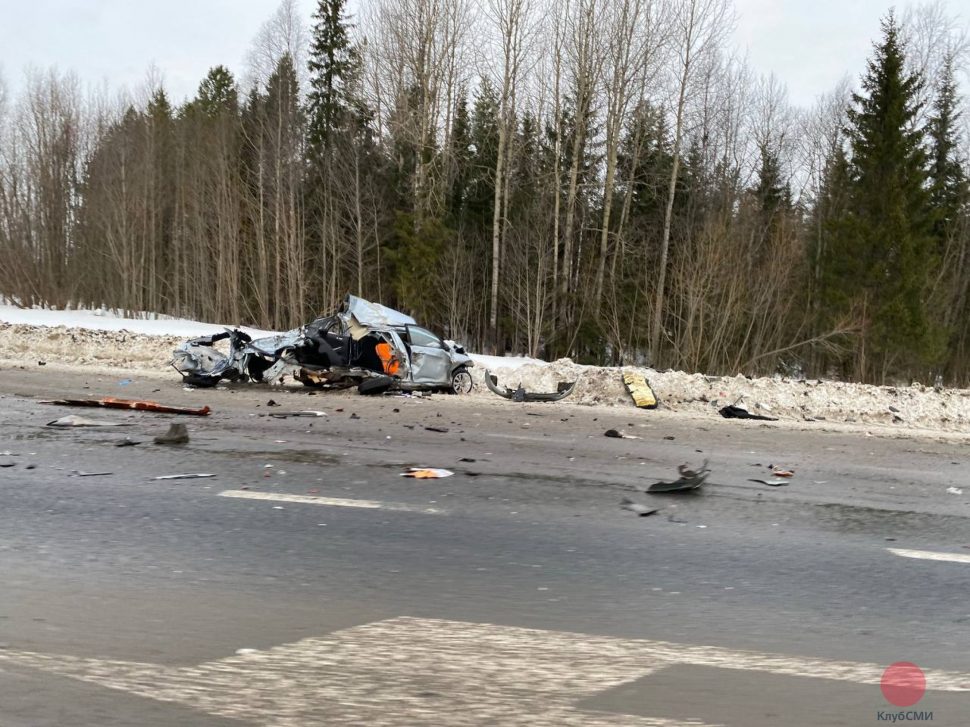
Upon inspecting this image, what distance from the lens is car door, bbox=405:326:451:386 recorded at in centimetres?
1769

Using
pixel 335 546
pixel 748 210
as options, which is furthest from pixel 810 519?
pixel 748 210

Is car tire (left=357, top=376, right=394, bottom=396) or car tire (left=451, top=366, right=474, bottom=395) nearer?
car tire (left=357, top=376, right=394, bottom=396)

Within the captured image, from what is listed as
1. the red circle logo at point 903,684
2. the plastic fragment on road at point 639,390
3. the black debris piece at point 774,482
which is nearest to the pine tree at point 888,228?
the plastic fragment on road at point 639,390

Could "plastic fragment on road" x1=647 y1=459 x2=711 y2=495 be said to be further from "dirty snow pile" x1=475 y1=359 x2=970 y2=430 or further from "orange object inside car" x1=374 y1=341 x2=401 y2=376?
"orange object inside car" x1=374 y1=341 x2=401 y2=376

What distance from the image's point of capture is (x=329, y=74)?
49875 millimetres

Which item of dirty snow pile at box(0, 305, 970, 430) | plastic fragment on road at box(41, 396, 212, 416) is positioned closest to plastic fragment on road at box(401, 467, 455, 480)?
plastic fragment on road at box(41, 396, 212, 416)

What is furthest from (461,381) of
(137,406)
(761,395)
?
(137,406)

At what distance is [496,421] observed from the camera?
1310 cm

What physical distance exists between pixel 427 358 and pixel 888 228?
92.4ft

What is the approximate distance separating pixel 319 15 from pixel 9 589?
50.9 meters

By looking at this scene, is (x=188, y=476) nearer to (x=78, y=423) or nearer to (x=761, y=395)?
(x=78, y=423)

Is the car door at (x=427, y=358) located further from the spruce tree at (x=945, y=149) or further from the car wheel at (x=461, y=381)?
the spruce tree at (x=945, y=149)

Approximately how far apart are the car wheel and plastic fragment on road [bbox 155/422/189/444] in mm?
9060

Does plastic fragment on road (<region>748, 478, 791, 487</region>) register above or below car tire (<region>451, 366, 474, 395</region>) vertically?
below
